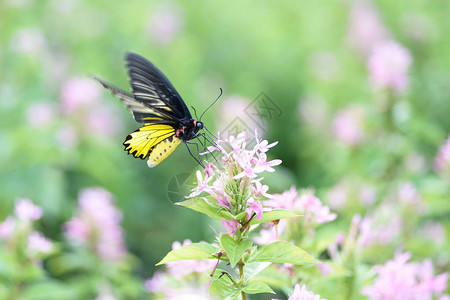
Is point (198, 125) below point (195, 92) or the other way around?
below

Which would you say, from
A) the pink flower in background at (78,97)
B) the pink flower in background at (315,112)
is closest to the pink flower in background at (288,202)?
the pink flower in background at (78,97)

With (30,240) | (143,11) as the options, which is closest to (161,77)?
(30,240)

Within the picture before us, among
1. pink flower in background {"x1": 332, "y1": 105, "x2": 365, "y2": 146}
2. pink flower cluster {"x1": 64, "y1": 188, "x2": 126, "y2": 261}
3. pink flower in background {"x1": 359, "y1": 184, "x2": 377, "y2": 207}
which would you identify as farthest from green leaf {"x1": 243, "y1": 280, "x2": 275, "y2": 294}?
pink flower in background {"x1": 332, "y1": 105, "x2": 365, "y2": 146}

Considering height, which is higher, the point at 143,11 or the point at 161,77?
the point at 143,11

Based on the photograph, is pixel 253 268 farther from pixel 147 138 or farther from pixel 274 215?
pixel 147 138

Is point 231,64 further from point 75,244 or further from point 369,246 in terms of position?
point 369,246

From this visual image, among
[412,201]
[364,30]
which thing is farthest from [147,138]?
[364,30]

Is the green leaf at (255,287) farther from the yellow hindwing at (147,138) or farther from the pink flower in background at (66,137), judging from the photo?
the pink flower in background at (66,137)

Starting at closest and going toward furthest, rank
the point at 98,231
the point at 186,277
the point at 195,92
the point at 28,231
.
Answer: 1. the point at 186,277
2. the point at 28,231
3. the point at 98,231
4. the point at 195,92
